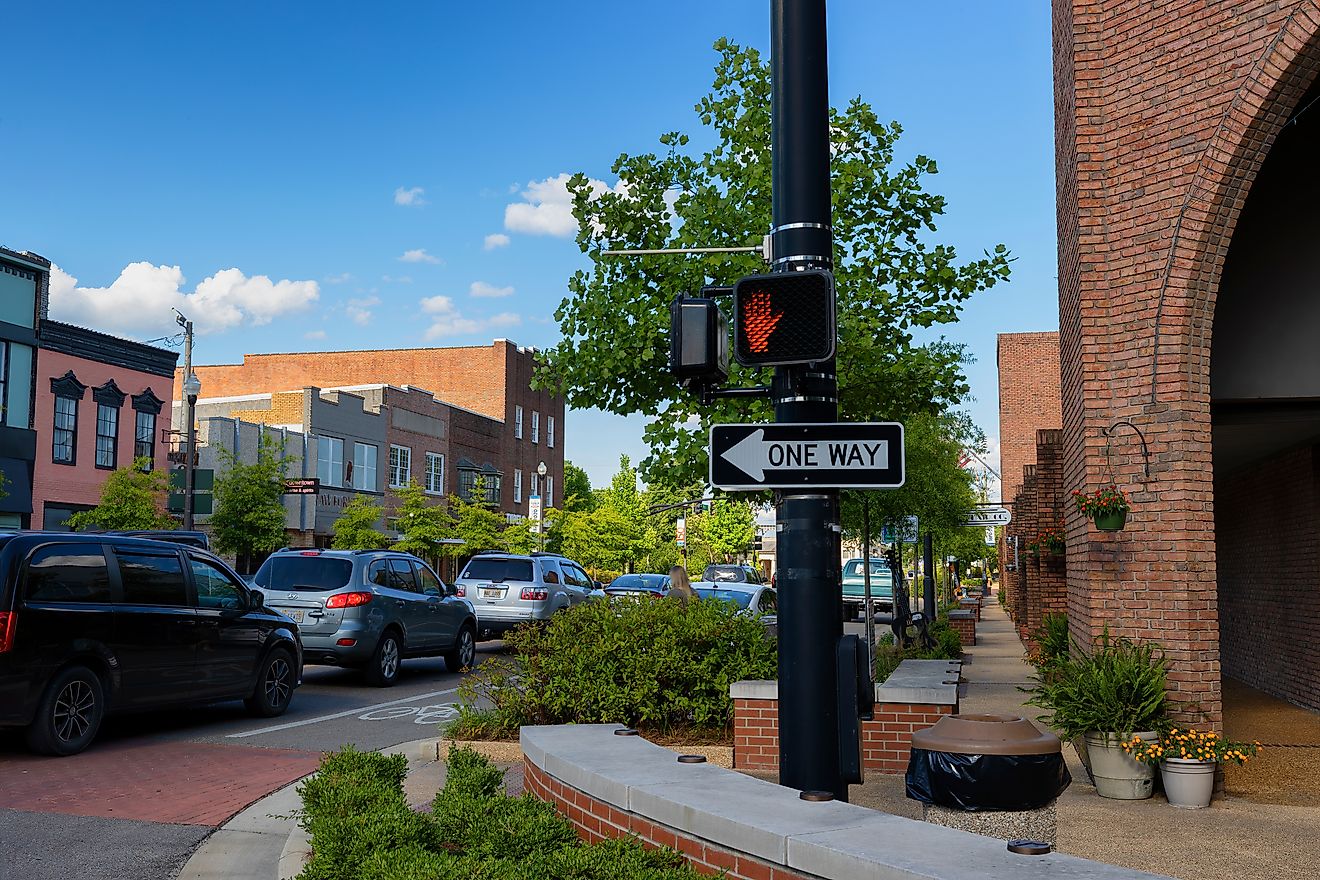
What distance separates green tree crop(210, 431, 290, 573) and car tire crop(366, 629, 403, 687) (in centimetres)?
1852

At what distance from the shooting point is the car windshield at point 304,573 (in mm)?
16156

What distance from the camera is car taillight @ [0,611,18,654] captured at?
955 centimetres

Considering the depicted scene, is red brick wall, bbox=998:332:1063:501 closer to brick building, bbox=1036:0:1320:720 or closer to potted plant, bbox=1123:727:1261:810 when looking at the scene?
brick building, bbox=1036:0:1320:720

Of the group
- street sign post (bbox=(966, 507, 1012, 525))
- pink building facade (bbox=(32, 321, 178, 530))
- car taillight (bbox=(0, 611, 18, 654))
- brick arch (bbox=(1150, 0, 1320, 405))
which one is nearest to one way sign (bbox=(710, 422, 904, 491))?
brick arch (bbox=(1150, 0, 1320, 405))

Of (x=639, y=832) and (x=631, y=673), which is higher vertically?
(x=631, y=673)

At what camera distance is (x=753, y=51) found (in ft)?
50.4

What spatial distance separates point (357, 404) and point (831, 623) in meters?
45.7

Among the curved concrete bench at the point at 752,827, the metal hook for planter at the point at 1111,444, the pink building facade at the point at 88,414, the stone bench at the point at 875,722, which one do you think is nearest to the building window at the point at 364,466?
the pink building facade at the point at 88,414

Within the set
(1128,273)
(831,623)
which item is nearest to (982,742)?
(831,623)

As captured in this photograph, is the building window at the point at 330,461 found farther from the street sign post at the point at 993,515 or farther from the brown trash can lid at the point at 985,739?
the brown trash can lid at the point at 985,739

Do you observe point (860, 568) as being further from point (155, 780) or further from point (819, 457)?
point (819, 457)

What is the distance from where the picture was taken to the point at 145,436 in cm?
3612

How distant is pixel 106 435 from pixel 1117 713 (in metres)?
32.3

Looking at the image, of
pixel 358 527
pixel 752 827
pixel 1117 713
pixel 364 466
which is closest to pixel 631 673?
pixel 1117 713
